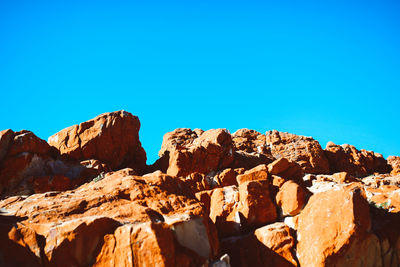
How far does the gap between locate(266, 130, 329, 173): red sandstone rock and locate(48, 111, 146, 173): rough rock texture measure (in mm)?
17029

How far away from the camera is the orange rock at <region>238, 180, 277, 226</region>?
1302cm

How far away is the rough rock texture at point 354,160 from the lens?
41728mm

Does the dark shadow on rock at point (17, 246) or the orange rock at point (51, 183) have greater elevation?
the orange rock at point (51, 183)

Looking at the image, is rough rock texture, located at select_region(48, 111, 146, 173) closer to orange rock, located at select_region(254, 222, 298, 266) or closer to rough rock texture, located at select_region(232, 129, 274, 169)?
rough rock texture, located at select_region(232, 129, 274, 169)

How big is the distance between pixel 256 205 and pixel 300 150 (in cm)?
2743

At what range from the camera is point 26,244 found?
759 cm

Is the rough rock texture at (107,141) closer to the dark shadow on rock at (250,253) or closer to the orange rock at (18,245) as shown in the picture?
the dark shadow on rock at (250,253)

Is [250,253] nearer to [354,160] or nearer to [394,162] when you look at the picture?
[354,160]

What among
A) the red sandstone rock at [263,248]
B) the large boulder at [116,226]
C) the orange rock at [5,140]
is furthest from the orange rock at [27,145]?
the red sandstone rock at [263,248]

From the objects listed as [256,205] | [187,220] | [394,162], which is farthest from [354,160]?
[187,220]

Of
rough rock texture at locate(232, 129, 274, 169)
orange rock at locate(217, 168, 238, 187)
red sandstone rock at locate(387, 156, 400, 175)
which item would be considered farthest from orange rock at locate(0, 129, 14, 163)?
red sandstone rock at locate(387, 156, 400, 175)

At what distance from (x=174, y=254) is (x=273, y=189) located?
25.6 feet

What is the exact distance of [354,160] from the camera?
44312 millimetres

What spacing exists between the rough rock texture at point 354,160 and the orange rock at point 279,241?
31168 mm
